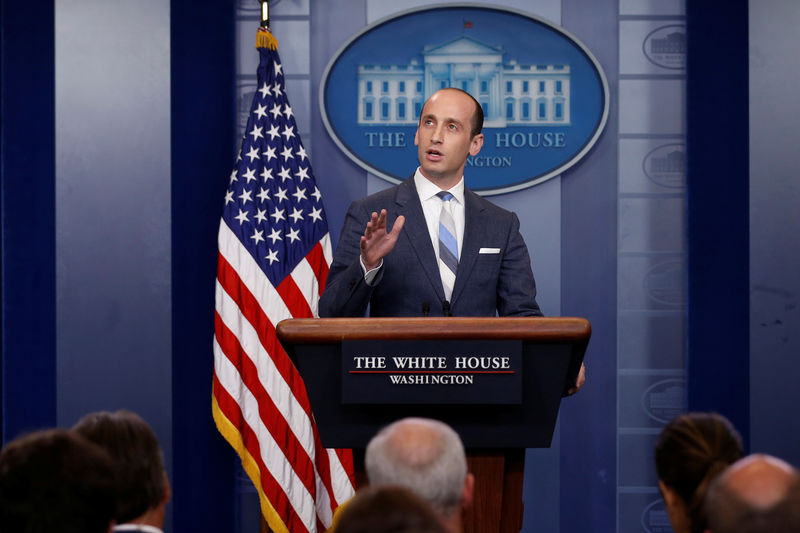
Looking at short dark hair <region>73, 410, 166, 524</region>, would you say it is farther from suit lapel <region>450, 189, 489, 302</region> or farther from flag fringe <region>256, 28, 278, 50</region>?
flag fringe <region>256, 28, 278, 50</region>

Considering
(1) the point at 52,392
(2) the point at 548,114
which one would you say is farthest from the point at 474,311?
(1) the point at 52,392

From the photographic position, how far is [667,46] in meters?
4.19

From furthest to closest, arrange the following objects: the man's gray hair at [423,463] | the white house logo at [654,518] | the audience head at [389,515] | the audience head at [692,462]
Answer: the white house logo at [654,518] < the audience head at [692,462] < the man's gray hair at [423,463] < the audience head at [389,515]

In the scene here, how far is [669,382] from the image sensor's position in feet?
13.7

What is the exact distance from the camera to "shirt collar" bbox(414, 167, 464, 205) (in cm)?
281

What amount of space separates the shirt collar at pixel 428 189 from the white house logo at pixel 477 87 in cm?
133

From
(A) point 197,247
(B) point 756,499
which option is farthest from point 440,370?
(A) point 197,247

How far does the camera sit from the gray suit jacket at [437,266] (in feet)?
8.64

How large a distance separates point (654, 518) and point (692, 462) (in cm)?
266

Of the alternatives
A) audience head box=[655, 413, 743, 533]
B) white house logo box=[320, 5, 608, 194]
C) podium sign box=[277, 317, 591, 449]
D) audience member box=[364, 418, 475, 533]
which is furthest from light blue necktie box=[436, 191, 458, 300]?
white house logo box=[320, 5, 608, 194]

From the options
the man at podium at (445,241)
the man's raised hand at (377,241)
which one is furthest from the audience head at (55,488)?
the man at podium at (445,241)

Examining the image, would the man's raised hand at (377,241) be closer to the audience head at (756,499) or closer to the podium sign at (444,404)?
the podium sign at (444,404)

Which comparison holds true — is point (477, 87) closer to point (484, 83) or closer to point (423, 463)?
point (484, 83)

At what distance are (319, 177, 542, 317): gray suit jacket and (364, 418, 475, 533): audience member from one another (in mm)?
985
